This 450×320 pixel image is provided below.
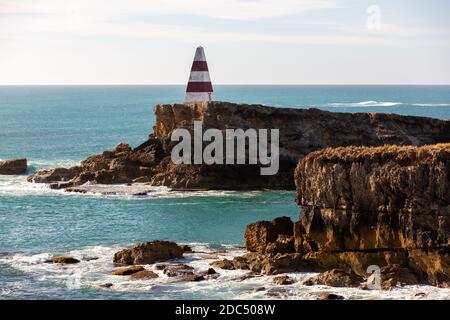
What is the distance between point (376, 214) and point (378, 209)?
0.23 meters

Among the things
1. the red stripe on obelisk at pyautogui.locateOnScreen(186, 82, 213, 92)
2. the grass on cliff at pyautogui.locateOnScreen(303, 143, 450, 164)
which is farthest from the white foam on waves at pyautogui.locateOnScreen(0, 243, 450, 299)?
the red stripe on obelisk at pyautogui.locateOnScreen(186, 82, 213, 92)

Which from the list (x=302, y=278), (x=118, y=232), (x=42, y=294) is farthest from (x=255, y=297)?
(x=118, y=232)

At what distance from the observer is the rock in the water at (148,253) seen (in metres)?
37.5

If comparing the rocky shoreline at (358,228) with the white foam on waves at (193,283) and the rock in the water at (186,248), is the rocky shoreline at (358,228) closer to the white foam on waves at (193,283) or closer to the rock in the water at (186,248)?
the white foam on waves at (193,283)

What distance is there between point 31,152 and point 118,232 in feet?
174

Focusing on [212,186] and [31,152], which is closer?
[212,186]

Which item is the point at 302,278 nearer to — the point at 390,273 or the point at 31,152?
the point at 390,273

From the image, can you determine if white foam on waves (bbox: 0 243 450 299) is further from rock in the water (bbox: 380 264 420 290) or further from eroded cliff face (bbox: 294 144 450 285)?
eroded cliff face (bbox: 294 144 450 285)

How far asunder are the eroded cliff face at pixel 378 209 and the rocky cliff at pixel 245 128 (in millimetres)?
25433

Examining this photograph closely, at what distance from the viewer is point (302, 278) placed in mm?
33906

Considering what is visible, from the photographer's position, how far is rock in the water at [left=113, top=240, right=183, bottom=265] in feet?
123

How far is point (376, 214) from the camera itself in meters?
34.3

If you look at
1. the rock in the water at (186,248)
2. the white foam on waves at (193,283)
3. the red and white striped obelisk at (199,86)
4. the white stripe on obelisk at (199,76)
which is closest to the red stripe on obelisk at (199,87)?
the red and white striped obelisk at (199,86)

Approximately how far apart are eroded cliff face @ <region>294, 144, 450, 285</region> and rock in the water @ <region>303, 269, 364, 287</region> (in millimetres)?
886
